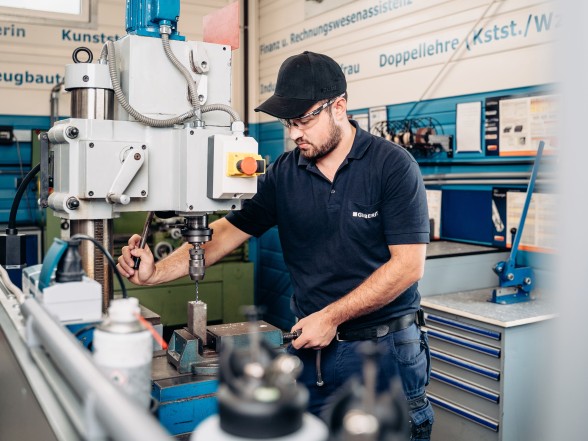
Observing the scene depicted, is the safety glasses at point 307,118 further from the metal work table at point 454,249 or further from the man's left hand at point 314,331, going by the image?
the metal work table at point 454,249

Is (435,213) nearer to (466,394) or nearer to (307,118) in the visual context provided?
(466,394)

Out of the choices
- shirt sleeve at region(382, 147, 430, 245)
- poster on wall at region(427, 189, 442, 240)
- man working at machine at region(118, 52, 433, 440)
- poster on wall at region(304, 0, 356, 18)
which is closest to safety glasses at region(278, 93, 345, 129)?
man working at machine at region(118, 52, 433, 440)

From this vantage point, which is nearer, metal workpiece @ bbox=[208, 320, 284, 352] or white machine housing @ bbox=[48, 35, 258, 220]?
white machine housing @ bbox=[48, 35, 258, 220]

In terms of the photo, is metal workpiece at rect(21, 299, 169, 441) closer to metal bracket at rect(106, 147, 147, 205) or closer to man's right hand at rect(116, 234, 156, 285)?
metal bracket at rect(106, 147, 147, 205)

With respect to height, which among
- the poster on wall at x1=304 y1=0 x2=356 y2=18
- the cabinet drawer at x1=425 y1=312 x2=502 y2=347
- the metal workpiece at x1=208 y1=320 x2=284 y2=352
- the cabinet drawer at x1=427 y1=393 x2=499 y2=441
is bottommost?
the cabinet drawer at x1=427 y1=393 x2=499 y2=441

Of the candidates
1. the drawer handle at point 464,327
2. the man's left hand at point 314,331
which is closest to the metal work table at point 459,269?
the drawer handle at point 464,327

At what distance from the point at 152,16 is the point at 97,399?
86 centimetres

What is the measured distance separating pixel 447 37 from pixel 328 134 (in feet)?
5.59

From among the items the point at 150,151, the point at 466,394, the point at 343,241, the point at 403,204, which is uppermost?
the point at 150,151

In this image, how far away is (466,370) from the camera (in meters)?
2.25

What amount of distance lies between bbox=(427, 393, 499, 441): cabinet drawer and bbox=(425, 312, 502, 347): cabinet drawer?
0.27 metres

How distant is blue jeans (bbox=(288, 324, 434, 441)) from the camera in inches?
63.1

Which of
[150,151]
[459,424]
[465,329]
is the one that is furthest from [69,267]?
[459,424]

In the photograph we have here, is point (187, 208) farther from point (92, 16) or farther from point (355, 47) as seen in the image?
point (92, 16)
